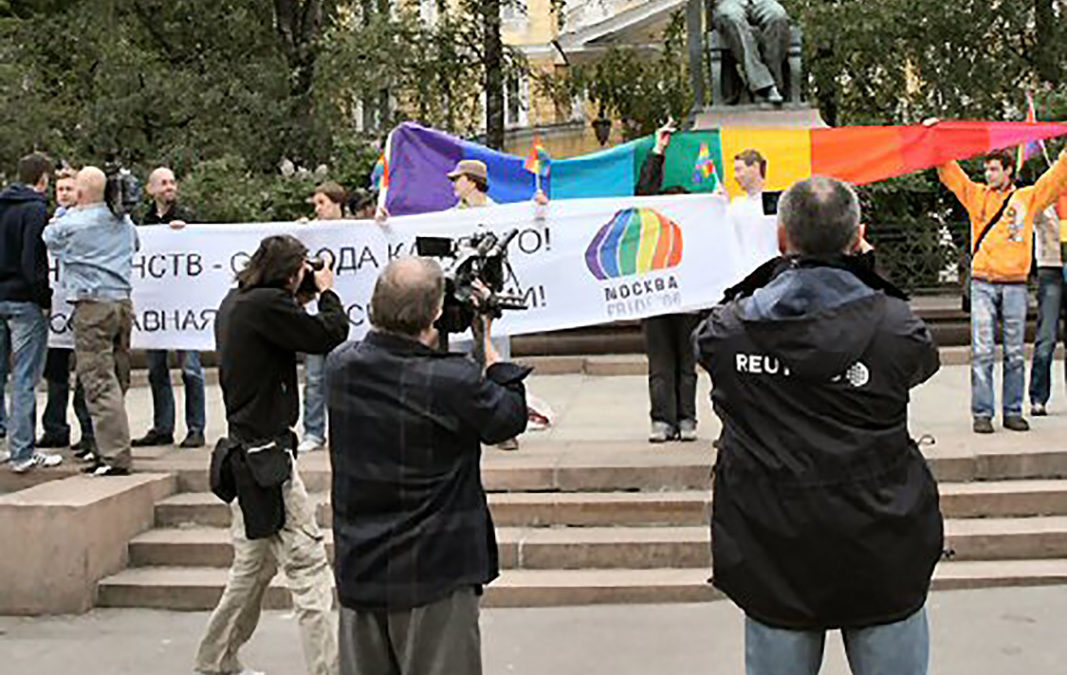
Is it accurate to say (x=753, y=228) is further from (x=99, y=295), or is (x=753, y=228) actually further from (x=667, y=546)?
(x=99, y=295)

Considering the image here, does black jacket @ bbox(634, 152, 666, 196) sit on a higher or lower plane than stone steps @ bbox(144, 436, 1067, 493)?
higher

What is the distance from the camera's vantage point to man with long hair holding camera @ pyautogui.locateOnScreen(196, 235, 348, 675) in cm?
505

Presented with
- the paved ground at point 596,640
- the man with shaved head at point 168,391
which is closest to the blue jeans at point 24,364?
the man with shaved head at point 168,391

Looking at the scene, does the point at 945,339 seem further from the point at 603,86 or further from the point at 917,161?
the point at 603,86

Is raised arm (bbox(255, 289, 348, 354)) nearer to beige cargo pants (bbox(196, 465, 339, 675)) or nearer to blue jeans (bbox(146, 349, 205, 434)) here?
beige cargo pants (bbox(196, 465, 339, 675))

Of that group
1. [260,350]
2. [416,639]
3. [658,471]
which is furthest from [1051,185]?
[416,639]

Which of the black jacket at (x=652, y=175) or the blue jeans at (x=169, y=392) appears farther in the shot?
the blue jeans at (x=169, y=392)

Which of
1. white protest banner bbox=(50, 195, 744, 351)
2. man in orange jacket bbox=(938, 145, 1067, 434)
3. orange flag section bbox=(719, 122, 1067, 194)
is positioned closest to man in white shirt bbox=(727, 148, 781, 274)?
white protest banner bbox=(50, 195, 744, 351)

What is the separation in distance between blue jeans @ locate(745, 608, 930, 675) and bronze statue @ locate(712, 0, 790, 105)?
10.3 meters

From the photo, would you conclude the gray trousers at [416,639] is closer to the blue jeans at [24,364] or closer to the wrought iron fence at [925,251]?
the blue jeans at [24,364]

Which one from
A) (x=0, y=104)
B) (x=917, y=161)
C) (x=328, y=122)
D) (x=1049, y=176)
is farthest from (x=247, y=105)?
(x=1049, y=176)

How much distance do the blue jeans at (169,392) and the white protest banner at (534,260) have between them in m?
0.12

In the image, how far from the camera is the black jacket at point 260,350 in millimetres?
5043

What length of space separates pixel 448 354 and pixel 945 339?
34.0ft
